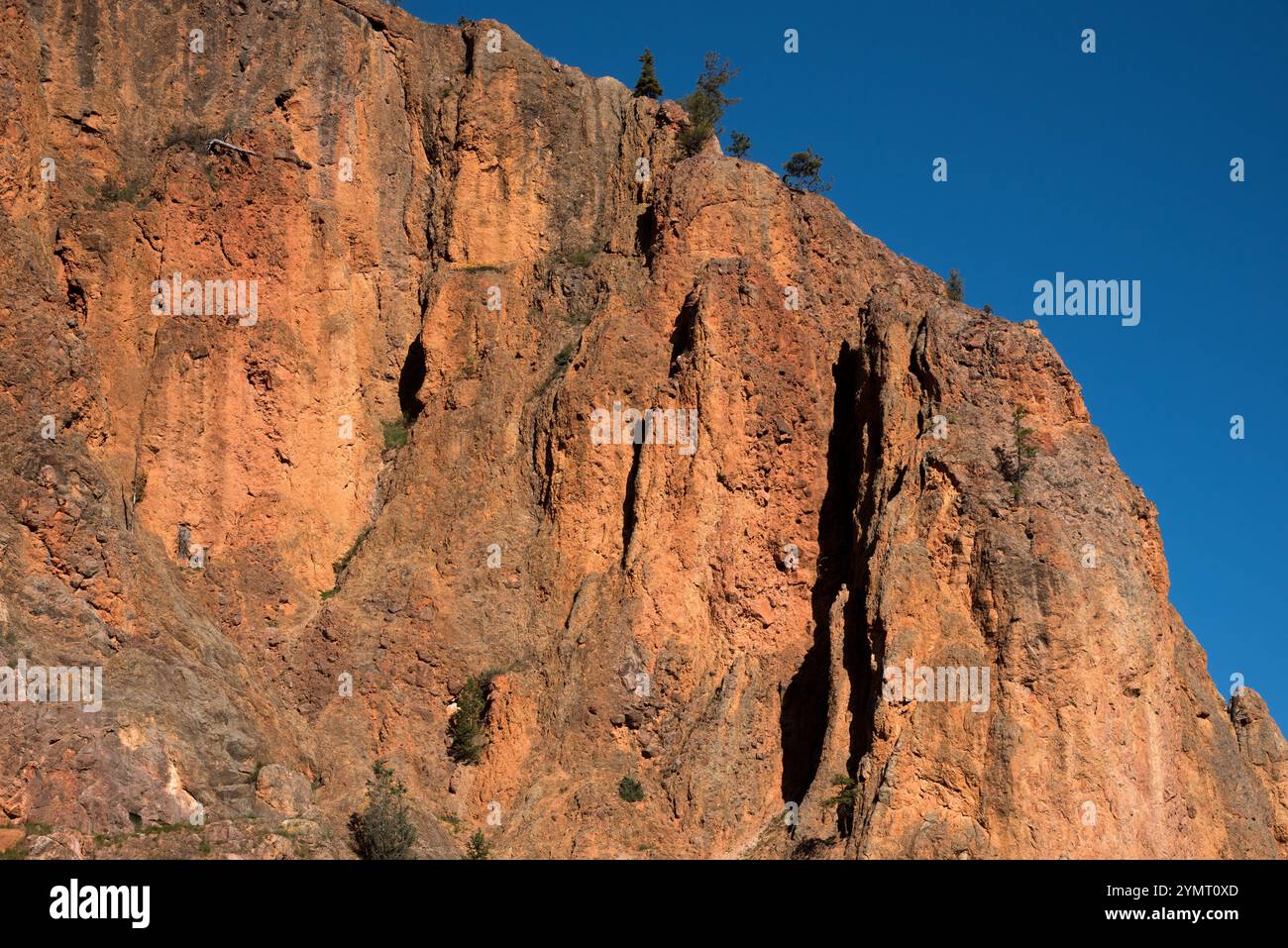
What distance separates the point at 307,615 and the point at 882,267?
59.4 feet

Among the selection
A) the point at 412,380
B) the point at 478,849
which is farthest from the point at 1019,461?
the point at 412,380

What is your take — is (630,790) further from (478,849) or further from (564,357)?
(564,357)

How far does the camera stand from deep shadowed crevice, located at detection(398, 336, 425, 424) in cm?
5316

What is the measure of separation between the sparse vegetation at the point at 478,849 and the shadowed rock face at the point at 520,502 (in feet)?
2.61

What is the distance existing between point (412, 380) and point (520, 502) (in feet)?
19.0

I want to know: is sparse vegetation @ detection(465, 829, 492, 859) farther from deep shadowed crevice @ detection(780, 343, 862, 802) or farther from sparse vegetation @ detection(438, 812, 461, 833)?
deep shadowed crevice @ detection(780, 343, 862, 802)

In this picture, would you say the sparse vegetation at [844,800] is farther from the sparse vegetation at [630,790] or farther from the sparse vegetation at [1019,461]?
the sparse vegetation at [1019,461]

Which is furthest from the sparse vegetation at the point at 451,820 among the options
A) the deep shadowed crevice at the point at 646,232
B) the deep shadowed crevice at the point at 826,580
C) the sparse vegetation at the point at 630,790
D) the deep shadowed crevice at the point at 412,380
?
the deep shadowed crevice at the point at 646,232

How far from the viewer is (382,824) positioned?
41.6 meters

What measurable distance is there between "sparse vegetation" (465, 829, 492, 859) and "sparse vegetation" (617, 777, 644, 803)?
10.5ft

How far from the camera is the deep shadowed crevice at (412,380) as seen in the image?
53.2 meters

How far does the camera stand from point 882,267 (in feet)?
178
